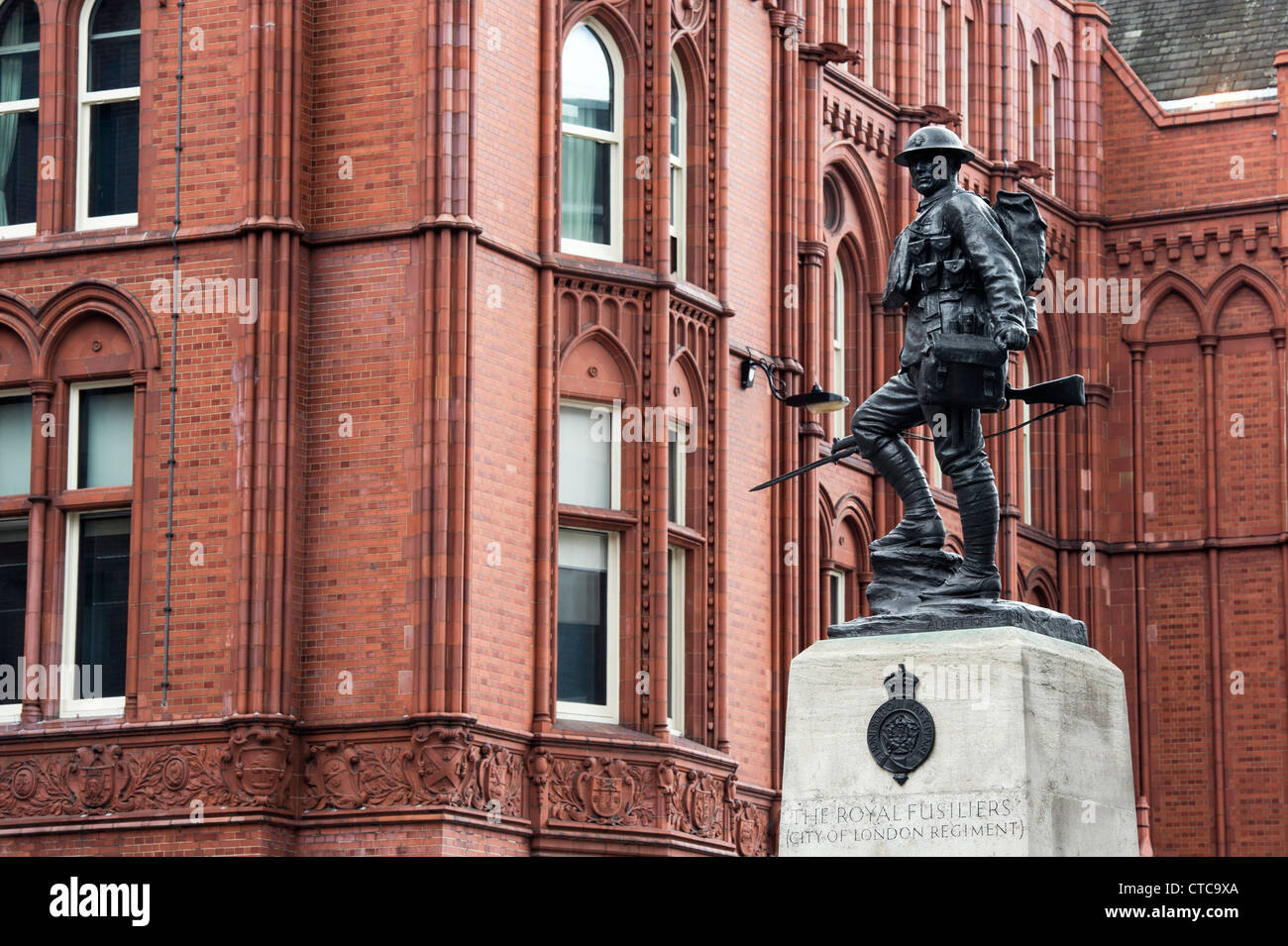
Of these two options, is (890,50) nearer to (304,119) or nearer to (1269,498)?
(1269,498)

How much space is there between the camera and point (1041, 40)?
4591 cm

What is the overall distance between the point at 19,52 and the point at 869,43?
1343 centimetres

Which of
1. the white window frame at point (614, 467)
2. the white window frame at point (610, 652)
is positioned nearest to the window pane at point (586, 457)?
the white window frame at point (614, 467)

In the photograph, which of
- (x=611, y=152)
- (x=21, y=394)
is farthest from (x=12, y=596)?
(x=611, y=152)

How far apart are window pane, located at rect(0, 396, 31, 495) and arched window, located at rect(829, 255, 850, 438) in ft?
39.1

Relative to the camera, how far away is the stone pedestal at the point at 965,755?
18.3m

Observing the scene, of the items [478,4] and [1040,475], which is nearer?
[478,4]

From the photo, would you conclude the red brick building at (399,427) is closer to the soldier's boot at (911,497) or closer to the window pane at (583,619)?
the window pane at (583,619)

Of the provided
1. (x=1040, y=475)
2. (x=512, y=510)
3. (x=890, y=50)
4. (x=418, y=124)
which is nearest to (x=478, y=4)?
(x=418, y=124)

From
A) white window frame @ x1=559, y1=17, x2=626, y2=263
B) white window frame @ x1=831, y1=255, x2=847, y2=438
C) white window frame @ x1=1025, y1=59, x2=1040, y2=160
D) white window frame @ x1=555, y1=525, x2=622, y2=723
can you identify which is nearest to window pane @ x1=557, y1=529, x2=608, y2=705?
white window frame @ x1=555, y1=525, x2=622, y2=723

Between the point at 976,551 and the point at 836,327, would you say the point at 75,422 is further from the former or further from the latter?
the point at 976,551

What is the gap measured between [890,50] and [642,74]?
31.4ft

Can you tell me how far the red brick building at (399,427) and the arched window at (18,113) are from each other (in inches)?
2.1

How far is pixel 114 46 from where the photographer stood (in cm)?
3069
